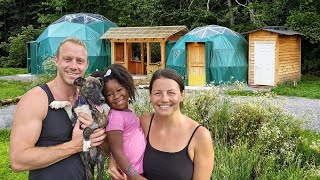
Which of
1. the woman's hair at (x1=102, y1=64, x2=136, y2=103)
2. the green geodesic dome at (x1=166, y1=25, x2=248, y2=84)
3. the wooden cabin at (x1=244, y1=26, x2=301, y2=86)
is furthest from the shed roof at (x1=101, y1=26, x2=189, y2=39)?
the woman's hair at (x1=102, y1=64, x2=136, y2=103)

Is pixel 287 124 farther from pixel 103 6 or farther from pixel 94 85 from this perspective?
pixel 103 6

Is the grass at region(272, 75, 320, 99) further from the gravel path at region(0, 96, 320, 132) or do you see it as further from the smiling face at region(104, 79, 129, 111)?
the smiling face at region(104, 79, 129, 111)

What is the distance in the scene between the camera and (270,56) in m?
18.4

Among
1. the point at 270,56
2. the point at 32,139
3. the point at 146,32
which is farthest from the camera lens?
the point at 146,32

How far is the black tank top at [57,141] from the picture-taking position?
2807 mm

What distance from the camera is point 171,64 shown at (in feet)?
66.5

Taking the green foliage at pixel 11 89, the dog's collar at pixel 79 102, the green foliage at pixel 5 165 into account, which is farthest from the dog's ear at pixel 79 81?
the green foliage at pixel 11 89

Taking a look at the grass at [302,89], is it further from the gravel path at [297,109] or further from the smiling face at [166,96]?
the smiling face at [166,96]

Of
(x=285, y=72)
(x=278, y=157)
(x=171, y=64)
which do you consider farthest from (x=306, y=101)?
(x=278, y=157)

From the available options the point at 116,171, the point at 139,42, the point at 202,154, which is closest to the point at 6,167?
the point at 116,171

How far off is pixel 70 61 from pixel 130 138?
2.20ft

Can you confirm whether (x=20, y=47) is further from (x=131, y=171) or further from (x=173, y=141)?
(x=173, y=141)

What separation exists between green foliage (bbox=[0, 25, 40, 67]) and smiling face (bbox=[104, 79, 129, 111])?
29.8 metres

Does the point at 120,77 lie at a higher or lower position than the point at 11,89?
higher
